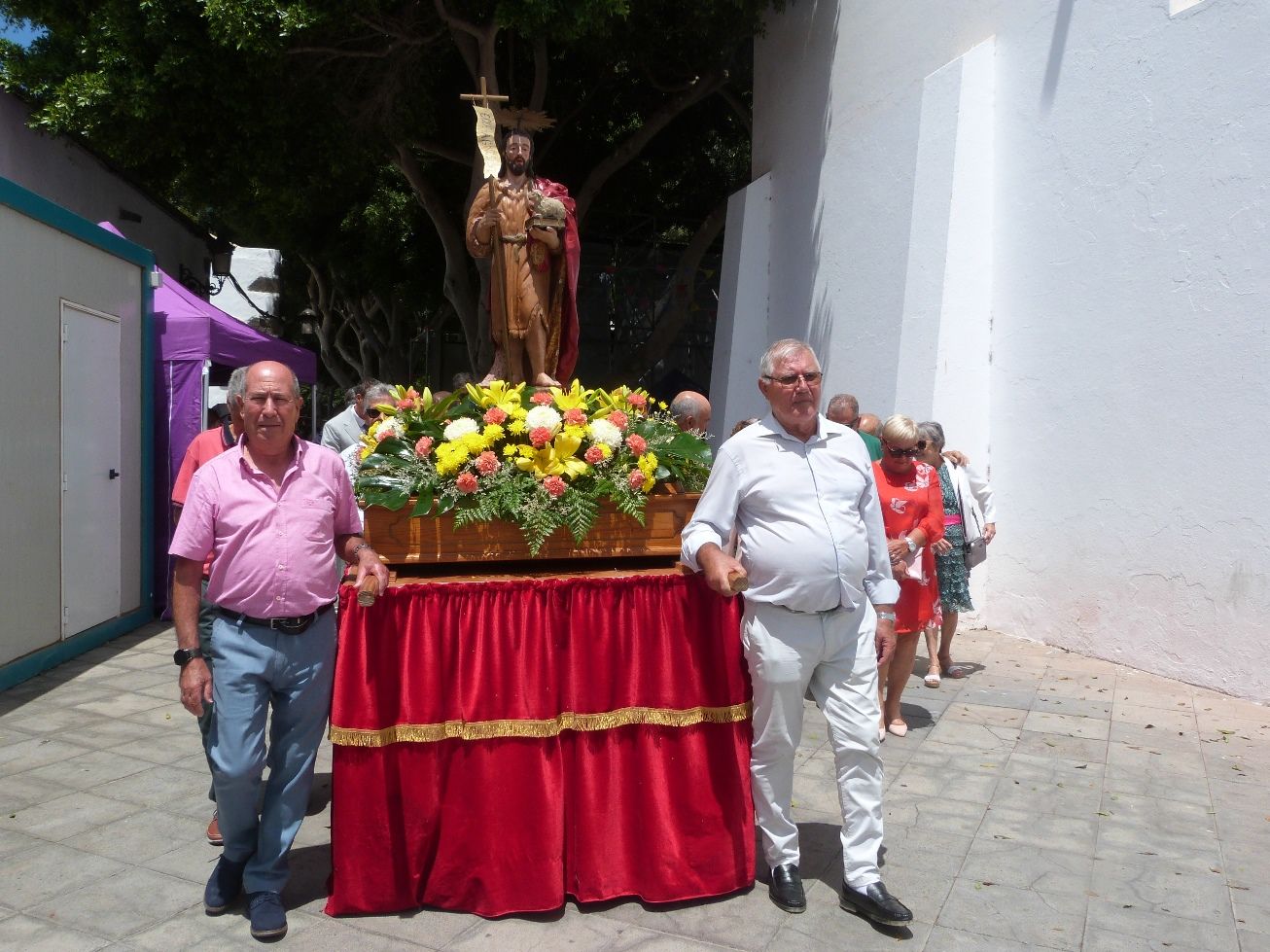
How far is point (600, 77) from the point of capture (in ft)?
47.7

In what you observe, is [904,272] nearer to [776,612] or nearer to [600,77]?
[776,612]

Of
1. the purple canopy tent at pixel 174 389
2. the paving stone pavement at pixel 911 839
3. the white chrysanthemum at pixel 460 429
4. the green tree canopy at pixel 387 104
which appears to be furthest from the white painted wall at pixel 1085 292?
the purple canopy tent at pixel 174 389

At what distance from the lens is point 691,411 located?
5.57 meters

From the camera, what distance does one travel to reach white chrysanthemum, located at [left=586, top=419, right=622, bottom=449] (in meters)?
3.78

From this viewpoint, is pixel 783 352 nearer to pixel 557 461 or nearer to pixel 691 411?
pixel 557 461

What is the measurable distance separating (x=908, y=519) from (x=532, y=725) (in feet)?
8.24

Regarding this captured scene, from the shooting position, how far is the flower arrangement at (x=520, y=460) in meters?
3.54

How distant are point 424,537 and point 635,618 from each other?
82 cm

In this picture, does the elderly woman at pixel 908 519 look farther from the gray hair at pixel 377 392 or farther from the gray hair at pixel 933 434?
the gray hair at pixel 377 392

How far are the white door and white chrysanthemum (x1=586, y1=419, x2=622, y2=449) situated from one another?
16.3 ft

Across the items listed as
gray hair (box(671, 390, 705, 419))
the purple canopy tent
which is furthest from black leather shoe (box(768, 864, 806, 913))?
the purple canopy tent

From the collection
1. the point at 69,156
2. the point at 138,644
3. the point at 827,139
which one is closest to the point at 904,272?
the point at 827,139

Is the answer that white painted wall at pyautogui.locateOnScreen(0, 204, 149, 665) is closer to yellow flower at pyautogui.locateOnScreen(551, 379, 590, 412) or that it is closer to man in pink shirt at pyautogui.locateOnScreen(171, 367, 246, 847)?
man in pink shirt at pyautogui.locateOnScreen(171, 367, 246, 847)

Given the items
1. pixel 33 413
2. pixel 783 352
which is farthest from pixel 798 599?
pixel 33 413
